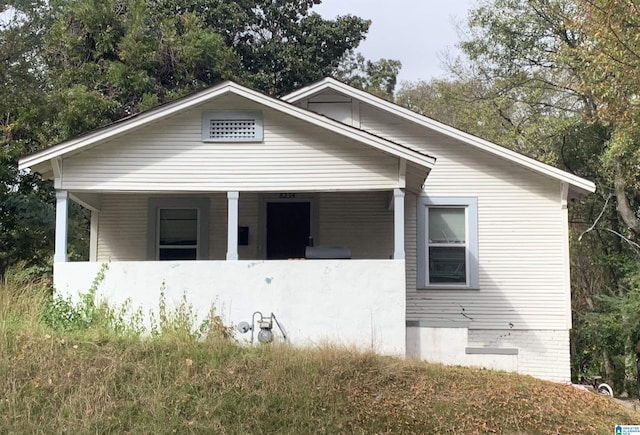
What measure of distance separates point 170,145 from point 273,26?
19.9 m

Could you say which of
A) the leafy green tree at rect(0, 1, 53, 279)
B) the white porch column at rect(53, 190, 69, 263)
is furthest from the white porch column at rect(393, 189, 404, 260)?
the leafy green tree at rect(0, 1, 53, 279)

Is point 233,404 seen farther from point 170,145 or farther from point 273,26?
point 273,26

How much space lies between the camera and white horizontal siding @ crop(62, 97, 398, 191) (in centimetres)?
1072

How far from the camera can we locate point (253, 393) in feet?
26.6

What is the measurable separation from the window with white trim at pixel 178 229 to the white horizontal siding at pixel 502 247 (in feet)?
14.1

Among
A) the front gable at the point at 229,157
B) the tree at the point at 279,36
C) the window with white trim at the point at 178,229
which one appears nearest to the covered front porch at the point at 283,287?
the front gable at the point at 229,157

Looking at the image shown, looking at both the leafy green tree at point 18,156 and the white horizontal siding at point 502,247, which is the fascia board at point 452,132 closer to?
the white horizontal siding at point 502,247

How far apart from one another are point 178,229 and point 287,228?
231cm

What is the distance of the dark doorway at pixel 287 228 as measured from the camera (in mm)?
13664

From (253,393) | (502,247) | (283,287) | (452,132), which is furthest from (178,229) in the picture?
(502,247)

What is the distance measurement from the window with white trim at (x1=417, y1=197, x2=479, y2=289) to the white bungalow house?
29 millimetres

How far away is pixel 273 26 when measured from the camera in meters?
29.2

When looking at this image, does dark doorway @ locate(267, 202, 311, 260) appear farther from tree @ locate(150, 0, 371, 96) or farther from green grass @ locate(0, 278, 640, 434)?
tree @ locate(150, 0, 371, 96)

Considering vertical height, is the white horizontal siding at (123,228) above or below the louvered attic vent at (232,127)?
below
